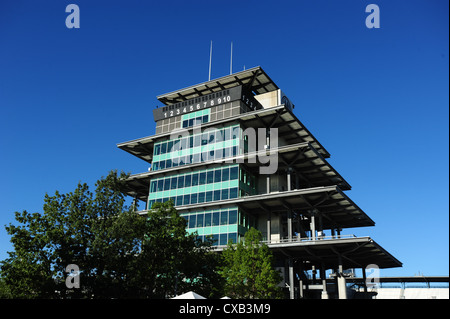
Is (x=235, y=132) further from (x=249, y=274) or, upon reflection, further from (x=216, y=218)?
(x=249, y=274)

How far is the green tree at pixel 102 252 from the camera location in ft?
89.6

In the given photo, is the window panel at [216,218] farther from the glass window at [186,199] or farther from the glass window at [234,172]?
the glass window at [234,172]

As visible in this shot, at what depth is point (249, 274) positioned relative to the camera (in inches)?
1435

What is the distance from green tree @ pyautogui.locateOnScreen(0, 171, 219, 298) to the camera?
27297mm

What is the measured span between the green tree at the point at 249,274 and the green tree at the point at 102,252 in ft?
8.89

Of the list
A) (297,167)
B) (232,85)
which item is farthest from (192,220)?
(232,85)

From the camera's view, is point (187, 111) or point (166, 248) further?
point (187, 111)

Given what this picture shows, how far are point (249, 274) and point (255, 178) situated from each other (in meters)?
20.2

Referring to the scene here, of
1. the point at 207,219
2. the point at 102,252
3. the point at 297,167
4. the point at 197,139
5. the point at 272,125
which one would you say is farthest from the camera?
the point at 197,139

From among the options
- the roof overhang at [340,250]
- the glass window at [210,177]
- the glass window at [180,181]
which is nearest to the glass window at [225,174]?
the glass window at [210,177]

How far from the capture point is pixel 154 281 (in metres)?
30.8
